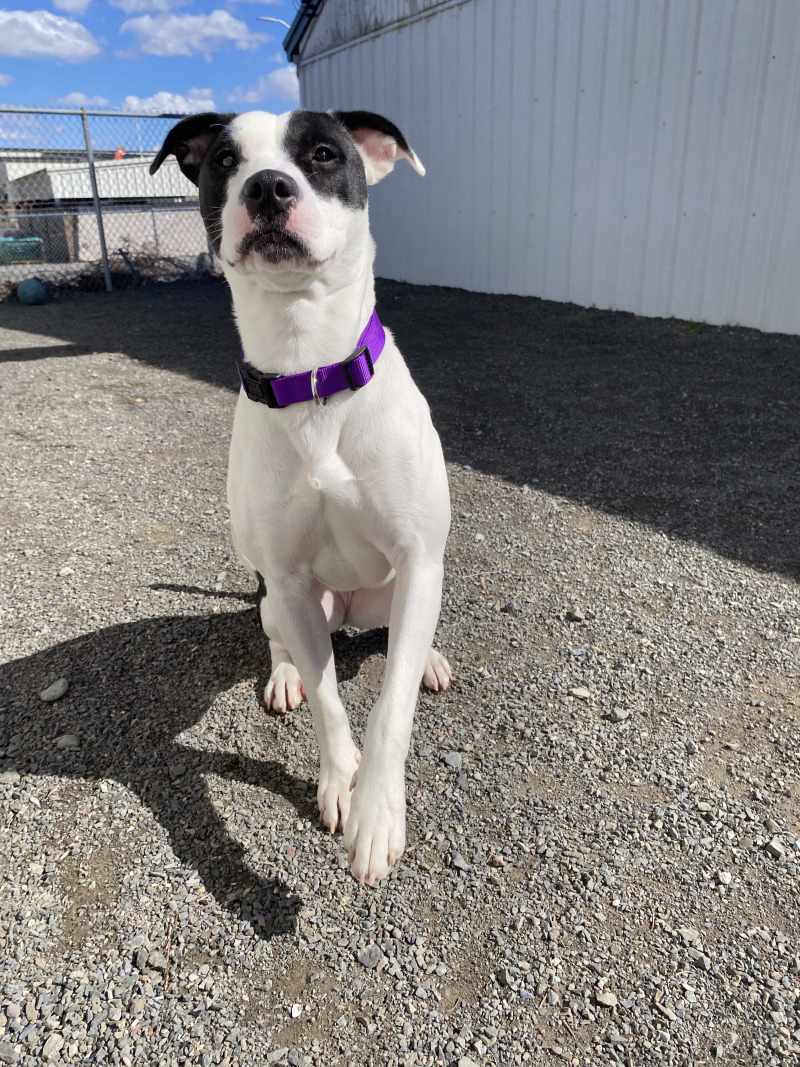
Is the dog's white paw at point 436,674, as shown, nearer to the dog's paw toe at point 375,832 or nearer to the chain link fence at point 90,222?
the dog's paw toe at point 375,832

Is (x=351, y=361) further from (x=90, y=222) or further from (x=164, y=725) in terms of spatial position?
(x=90, y=222)

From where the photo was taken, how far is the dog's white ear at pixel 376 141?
7.42ft

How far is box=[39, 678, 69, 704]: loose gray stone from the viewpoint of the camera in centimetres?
258

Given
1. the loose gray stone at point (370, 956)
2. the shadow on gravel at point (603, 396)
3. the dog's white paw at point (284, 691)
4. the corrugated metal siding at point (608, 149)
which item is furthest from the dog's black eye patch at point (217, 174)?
the corrugated metal siding at point (608, 149)

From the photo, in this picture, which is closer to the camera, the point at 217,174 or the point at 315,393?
the point at 315,393

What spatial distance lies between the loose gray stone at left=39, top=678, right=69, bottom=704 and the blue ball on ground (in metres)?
10.6

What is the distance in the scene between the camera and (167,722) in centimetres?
248

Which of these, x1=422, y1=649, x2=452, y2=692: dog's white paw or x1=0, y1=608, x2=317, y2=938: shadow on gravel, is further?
x1=422, y1=649, x2=452, y2=692: dog's white paw

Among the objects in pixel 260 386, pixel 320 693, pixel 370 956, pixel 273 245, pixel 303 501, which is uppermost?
pixel 273 245

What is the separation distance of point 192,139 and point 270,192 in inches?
29.2

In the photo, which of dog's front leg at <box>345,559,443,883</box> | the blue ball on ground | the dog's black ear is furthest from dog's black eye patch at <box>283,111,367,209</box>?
the blue ball on ground

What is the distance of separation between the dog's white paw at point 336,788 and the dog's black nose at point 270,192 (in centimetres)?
143

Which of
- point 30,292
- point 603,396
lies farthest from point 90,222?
point 603,396

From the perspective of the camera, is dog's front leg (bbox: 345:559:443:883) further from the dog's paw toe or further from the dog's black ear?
the dog's black ear
